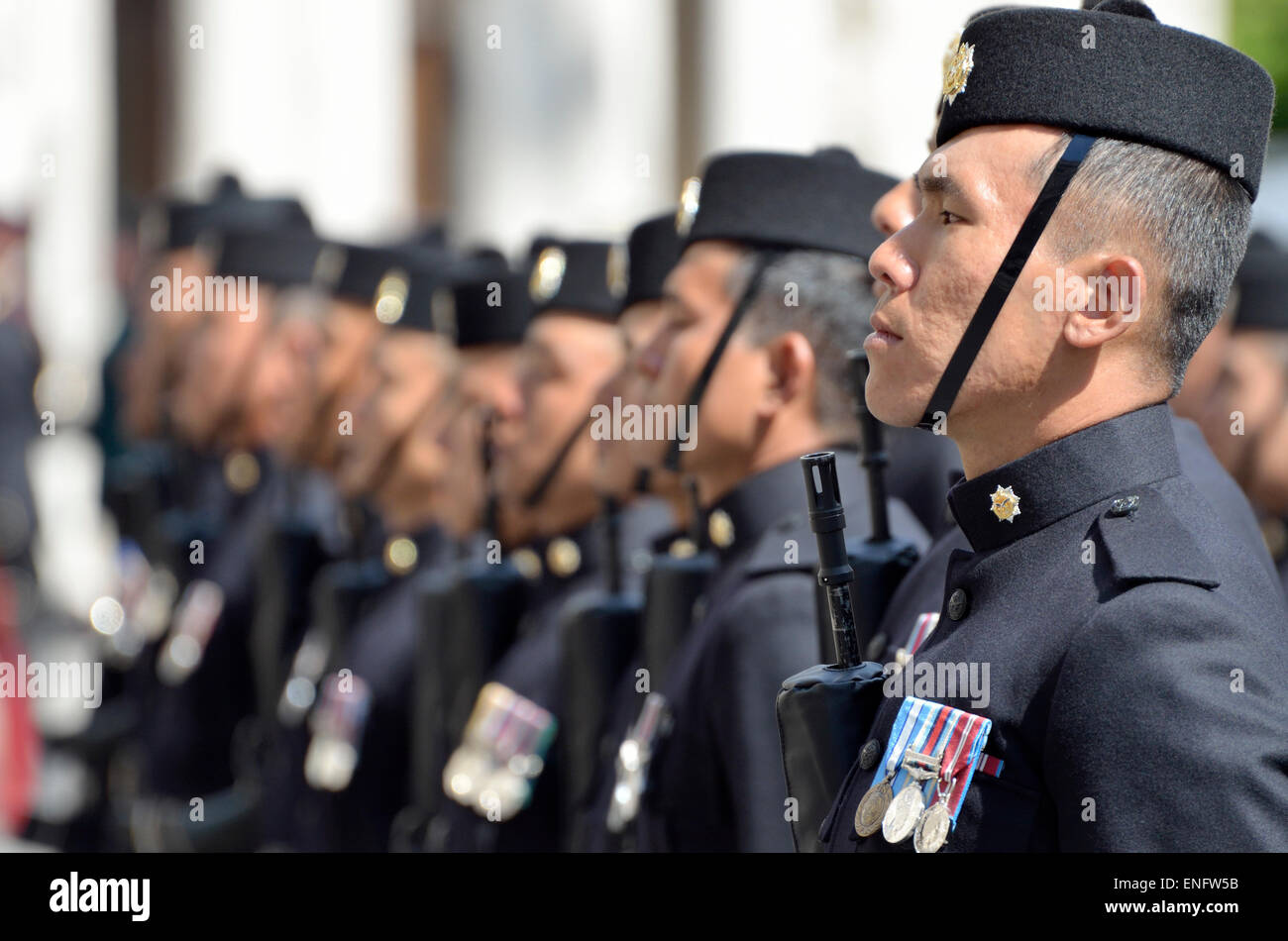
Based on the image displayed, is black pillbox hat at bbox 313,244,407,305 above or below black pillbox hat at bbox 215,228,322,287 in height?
below

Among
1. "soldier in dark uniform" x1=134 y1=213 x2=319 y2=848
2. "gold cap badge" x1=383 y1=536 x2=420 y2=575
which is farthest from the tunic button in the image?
"soldier in dark uniform" x1=134 y1=213 x2=319 y2=848

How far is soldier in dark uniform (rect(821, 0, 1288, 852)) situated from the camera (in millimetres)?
1858

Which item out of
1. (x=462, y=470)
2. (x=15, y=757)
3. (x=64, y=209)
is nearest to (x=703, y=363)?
(x=462, y=470)

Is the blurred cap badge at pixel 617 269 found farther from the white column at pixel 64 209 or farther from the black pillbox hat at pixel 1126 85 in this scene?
the white column at pixel 64 209

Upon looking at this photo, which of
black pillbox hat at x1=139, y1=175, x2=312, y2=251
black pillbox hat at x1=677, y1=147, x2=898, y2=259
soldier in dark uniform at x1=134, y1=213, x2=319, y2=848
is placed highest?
black pillbox hat at x1=139, y1=175, x2=312, y2=251

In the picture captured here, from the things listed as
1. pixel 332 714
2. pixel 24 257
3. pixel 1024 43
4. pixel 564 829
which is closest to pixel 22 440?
pixel 24 257

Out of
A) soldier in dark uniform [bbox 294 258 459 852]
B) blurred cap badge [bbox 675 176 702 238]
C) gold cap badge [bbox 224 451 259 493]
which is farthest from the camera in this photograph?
gold cap badge [bbox 224 451 259 493]

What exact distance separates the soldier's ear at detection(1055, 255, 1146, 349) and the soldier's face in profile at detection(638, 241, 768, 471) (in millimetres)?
1380

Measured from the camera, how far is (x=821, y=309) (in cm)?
343

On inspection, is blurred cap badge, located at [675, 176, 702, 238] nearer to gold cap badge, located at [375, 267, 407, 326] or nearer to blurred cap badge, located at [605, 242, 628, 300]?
blurred cap badge, located at [605, 242, 628, 300]

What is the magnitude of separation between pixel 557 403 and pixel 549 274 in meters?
0.44

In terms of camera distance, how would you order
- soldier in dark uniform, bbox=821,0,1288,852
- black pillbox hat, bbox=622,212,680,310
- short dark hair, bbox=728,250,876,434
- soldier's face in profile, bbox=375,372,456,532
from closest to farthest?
soldier in dark uniform, bbox=821,0,1288,852
short dark hair, bbox=728,250,876,434
black pillbox hat, bbox=622,212,680,310
soldier's face in profile, bbox=375,372,456,532

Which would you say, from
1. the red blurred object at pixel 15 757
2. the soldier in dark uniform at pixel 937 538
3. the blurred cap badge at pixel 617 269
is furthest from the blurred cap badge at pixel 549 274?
the red blurred object at pixel 15 757

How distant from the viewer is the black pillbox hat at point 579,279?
4852 mm
